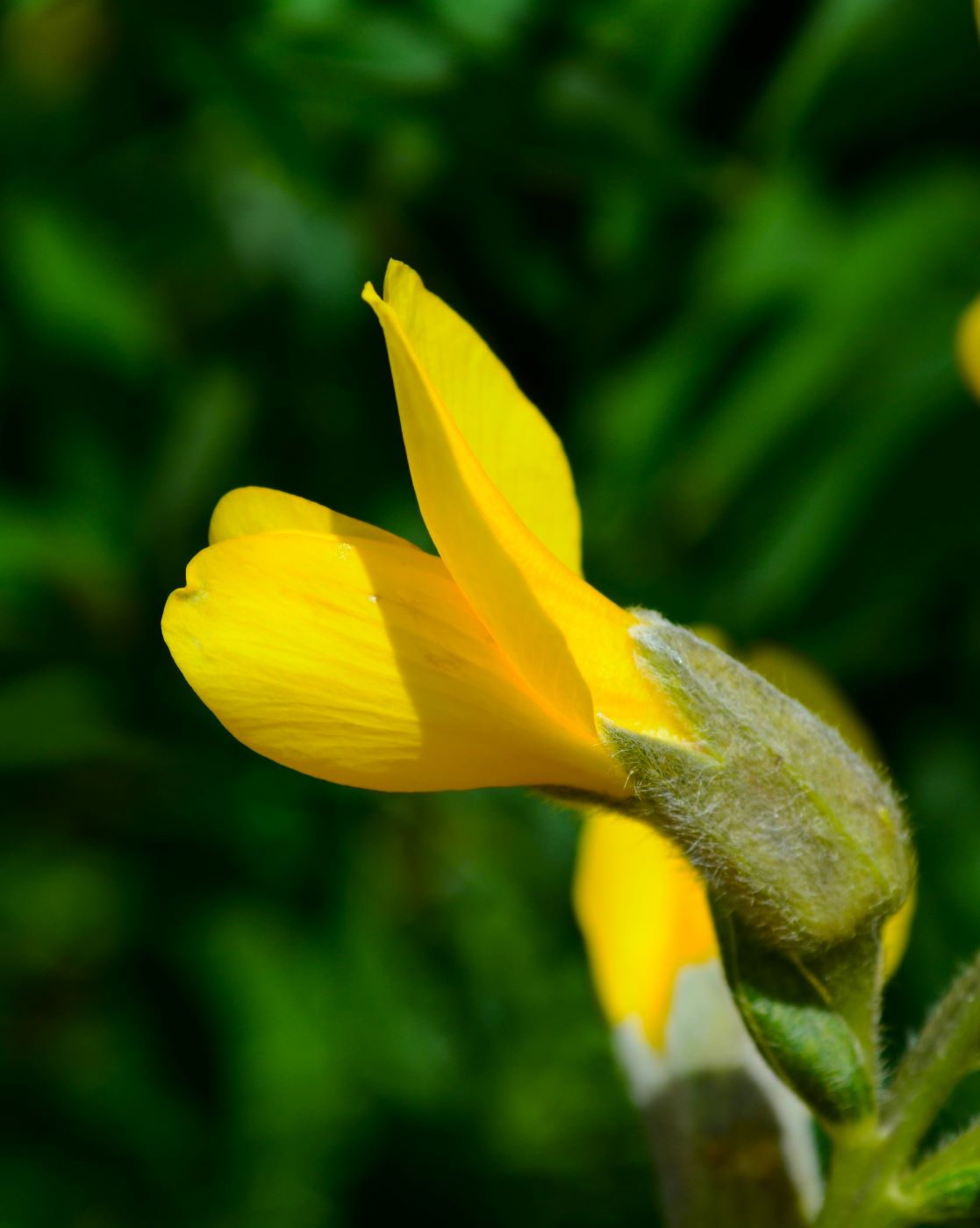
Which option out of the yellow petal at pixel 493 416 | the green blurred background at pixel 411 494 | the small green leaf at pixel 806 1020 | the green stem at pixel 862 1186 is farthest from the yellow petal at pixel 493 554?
the green blurred background at pixel 411 494

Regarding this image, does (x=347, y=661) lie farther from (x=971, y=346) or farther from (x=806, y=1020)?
(x=971, y=346)

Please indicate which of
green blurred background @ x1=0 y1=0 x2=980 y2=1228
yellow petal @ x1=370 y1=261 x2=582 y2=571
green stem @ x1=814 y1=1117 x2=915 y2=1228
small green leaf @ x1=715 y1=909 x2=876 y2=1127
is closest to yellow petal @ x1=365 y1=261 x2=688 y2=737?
yellow petal @ x1=370 y1=261 x2=582 y2=571

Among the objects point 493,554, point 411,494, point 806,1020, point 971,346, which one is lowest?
point 411,494

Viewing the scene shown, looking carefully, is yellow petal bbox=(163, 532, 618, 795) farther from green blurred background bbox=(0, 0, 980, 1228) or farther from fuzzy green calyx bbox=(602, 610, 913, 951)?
green blurred background bbox=(0, 0, 980, 1228)

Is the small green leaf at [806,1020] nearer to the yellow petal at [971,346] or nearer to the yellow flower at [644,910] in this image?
the yellow flower at [644,910]

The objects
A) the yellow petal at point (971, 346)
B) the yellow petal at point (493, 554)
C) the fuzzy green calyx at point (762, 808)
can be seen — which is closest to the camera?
the yellow petal at point (493, 554)

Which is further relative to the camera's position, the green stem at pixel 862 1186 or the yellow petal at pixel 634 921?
the yellow petal at pixel 634 921

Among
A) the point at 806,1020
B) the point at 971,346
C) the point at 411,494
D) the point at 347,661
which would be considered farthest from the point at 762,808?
the point at 411,494
